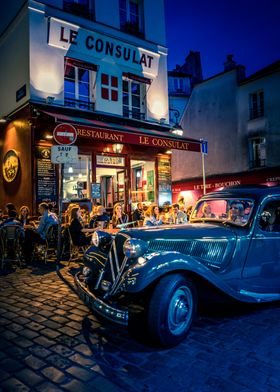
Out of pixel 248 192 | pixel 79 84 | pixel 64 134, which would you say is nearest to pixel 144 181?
pixel 79 84

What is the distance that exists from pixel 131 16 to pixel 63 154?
947 centimetres

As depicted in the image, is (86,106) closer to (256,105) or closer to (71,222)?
(71,222)

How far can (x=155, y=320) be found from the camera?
283 centimetres

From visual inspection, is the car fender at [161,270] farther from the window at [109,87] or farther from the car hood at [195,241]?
the window at [109,87]

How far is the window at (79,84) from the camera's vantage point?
10906 millimetres

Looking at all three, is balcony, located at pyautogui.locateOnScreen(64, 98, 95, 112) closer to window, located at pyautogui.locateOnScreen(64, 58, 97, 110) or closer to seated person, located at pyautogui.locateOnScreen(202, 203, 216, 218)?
window, located at pyautogui.locateOnScreen(64, 58, 97, 110)

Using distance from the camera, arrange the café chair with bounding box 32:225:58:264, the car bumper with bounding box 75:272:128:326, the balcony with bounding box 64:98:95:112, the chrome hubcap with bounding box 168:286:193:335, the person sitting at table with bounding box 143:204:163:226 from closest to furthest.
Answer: the car bumper with bounding box 75:272:128:326 < the chrome hubcap with bounding box 168:286:193:335 < the café chair with bounding box 32:225:58:264 < the person sitting at table with bounding box 143:204:163:226 < the balcony with bounding box 64:98:95:112

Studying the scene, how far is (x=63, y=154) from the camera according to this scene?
20.6ft

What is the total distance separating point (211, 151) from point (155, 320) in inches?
724

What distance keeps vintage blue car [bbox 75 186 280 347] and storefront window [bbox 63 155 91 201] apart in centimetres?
726

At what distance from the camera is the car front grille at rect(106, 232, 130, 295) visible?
322cm

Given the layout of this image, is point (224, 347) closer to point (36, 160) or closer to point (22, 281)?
point (22, 281)

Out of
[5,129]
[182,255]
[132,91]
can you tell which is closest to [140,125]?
[132,91]

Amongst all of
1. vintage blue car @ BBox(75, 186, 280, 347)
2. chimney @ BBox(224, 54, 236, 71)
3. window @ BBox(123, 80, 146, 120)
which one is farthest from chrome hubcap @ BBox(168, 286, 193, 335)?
chimney @ BBox(224, 54, 236, 71)
